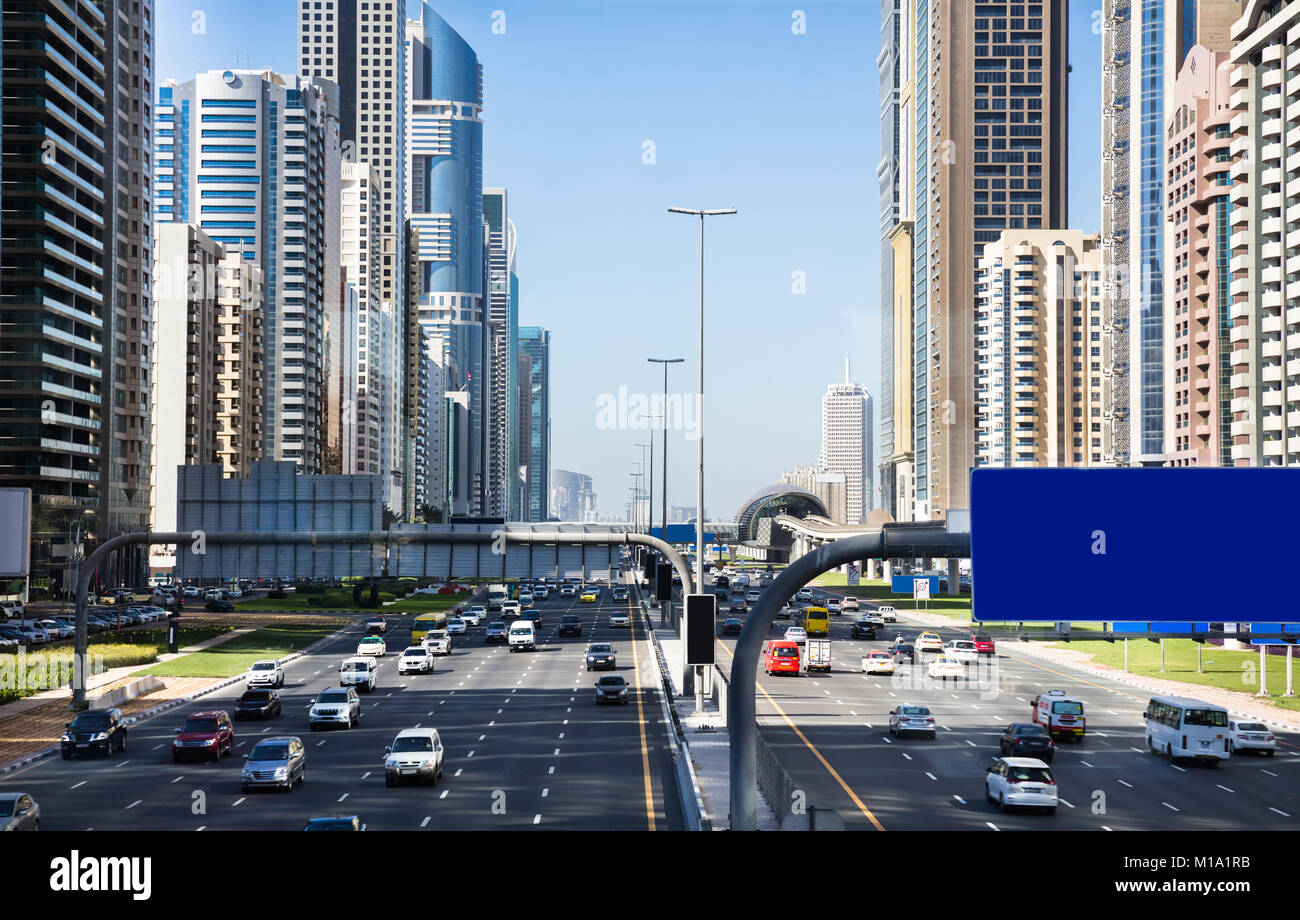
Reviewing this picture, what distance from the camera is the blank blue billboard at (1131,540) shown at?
42.7ft

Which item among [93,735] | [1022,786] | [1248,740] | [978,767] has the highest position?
[1022,786]

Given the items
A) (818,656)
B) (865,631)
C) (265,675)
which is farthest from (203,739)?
(865,631)

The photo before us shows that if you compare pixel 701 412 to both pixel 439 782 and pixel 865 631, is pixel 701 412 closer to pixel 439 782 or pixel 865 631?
pixel 439 782

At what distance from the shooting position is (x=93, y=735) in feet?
121

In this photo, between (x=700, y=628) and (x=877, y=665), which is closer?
(x=700, y=628)

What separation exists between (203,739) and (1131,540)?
29.3m

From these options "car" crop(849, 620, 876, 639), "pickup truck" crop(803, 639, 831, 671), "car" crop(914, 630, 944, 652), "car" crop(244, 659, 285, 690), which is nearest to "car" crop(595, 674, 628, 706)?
"car" crop(244, 659, 285, 690)

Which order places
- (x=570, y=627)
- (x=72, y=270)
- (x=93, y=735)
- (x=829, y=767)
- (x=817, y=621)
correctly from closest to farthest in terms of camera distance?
(x=829, y=767) → (x=93, y=735) → (x=817, y=621) → (x=570, y=627) → (x=72, y=270)

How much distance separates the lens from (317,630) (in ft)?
291

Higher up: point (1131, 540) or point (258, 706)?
point (1131, 540)

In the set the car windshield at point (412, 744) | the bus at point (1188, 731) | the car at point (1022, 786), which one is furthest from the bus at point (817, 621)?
the car at point (1022, 786)

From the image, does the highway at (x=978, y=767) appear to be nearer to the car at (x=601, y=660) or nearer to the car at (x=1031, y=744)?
the car at (x=1031, y=744)

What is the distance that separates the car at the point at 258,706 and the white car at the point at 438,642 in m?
26.2
